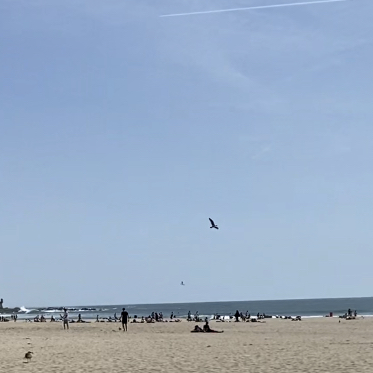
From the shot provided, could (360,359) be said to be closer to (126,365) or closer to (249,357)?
(249,357)

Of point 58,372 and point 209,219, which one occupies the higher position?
point 209,219

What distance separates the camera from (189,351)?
21.8 m

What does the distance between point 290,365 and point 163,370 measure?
369 centimetres

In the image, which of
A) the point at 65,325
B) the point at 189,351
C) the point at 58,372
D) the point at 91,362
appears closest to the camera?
the point at 58,372

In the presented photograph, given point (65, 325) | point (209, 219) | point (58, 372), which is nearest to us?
point (58, 372)

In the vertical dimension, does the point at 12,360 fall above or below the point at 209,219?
below

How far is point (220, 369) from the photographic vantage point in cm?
1600

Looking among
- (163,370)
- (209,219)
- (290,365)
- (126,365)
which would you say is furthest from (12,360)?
(209,219)

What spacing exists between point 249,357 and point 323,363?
2826 mm

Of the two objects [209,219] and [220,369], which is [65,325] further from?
[220,369]

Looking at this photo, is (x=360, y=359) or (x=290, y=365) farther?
(x=360, y=359)

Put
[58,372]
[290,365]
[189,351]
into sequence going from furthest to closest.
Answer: [189,351] → [290,365] → [58,372]

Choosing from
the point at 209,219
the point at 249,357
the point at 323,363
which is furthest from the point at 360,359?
the point at 209,219

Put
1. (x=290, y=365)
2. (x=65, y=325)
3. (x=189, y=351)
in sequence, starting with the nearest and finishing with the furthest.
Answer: (x=290, y=365) → (x=189, y=351) → (x=65, y=325)
